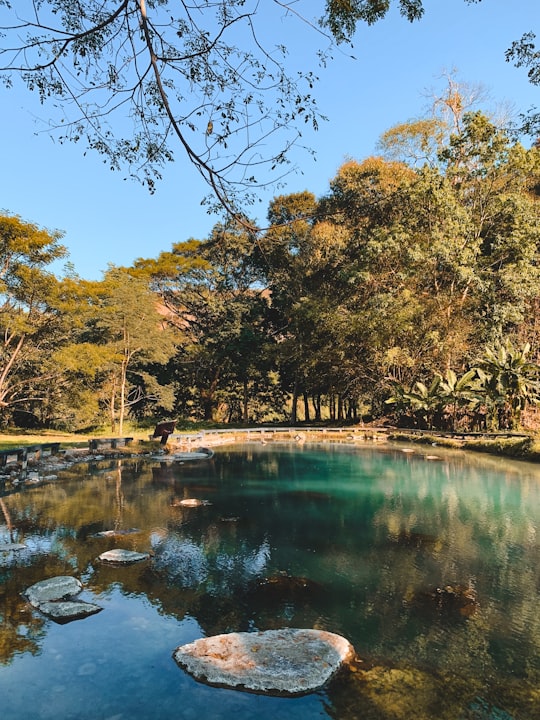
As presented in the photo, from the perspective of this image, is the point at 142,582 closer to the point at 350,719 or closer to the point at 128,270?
the point at 350,719

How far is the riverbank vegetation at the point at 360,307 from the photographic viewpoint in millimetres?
17422

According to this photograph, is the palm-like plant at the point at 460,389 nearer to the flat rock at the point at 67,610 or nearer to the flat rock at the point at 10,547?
the flat rock at the point at 10,547

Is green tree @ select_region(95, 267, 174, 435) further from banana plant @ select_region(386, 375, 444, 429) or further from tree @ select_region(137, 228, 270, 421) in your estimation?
banana plant @ select_region(386, 375, 444, 429)

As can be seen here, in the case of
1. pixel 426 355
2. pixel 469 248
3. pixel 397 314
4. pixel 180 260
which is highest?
pixel 180 260

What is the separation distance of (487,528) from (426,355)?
15.6m

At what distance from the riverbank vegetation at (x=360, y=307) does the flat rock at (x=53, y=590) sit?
12.1m

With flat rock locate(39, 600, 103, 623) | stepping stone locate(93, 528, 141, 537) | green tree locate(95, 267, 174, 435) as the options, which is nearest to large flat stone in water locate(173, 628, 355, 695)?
flat rock locate(39, 600, 103, 623)

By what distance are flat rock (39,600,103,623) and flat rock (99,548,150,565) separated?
1128mm

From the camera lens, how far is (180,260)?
2747 cm

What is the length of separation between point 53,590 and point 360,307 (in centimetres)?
1954

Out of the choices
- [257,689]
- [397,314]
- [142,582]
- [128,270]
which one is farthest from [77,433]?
[257,689]

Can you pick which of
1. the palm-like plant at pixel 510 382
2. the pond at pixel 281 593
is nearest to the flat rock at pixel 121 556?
the pond at pixel 281 593

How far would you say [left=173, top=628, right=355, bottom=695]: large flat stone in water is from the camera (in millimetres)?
3461

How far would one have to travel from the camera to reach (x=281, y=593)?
5.19 meters
